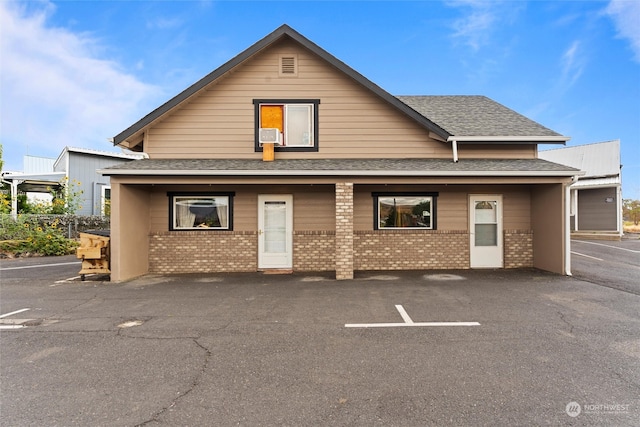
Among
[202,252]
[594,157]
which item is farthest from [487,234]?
[594,157]

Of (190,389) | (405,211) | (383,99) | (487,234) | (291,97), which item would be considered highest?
(291,97)

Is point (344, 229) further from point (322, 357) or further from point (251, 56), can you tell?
point (251, 56)

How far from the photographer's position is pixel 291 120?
32.4 feet

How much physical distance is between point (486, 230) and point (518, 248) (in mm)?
1142

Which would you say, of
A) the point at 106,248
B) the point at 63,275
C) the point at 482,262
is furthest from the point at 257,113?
the point at 482,262

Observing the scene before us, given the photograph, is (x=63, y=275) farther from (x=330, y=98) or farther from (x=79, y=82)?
(x=79, y=82)

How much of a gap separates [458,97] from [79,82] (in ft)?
84.6

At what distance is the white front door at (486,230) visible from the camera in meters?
9.98

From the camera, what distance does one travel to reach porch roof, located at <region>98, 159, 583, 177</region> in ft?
27.2

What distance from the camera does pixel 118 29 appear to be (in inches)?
835

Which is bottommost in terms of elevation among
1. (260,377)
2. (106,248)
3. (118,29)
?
(260,377)

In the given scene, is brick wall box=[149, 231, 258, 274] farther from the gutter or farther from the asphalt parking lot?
the asphalt parking lot

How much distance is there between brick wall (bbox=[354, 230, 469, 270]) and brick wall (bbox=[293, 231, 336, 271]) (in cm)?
85

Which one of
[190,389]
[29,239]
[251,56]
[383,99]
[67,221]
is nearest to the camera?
[190,389]
